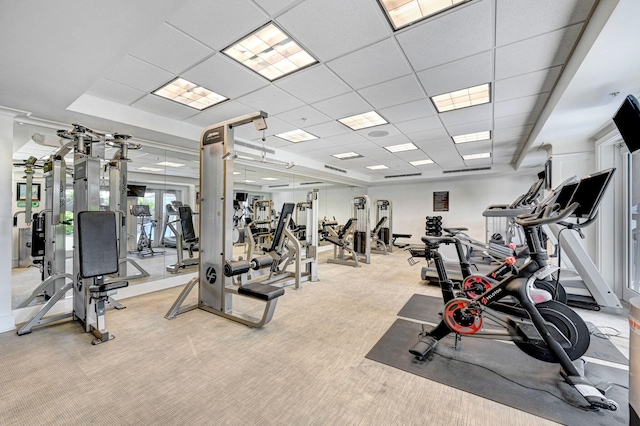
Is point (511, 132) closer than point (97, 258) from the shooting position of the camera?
No

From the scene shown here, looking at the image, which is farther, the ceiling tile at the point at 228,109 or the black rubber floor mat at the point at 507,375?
the ceiling tile at the point at 228,109

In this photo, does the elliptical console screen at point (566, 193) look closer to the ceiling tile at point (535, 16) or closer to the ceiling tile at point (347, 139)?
the ceiling tile at point (535, 16)

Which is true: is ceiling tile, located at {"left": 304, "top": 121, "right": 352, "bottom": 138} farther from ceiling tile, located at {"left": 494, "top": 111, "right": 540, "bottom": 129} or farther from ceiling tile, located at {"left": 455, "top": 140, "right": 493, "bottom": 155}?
ceiling tile, located at {"left": 455, "top": 140, "right": 493, "bottom": 155}

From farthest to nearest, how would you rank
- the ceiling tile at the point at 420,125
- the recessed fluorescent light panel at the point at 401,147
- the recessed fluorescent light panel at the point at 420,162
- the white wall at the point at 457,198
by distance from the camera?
the white wall at the point at 457,198
the recessed fluorescent light panel at the point at 420,162
the recessed fluorescent light panel at the point at 401,147
the ceiling tile at the point at 420,125

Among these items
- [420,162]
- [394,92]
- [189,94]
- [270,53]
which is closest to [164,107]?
[189,94]

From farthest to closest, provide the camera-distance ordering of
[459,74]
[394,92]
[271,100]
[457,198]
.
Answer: [457,198] < [271,100] < [394,92] < [459,74]

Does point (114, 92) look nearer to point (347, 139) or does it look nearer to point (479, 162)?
point (347, 139)

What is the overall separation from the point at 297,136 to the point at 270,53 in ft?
8.52

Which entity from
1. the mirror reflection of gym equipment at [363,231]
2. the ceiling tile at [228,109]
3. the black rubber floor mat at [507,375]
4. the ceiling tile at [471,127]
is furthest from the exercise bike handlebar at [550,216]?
the mirror reflection of gym equipment at [363,231]

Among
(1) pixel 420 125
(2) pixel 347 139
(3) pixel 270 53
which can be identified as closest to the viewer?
(3) pixel 270 53

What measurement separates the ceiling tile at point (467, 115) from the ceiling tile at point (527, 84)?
35cm

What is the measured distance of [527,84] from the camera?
2.92 meters

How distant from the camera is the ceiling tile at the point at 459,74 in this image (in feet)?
8.19

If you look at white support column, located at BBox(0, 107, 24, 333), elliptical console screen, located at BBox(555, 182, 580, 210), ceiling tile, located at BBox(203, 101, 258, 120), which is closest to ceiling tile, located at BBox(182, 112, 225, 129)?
ceiling tile, located at BBox(203, 101, 258, 120)
